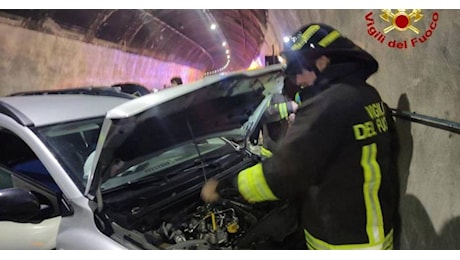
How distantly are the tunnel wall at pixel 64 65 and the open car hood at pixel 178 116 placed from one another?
0.29 meters

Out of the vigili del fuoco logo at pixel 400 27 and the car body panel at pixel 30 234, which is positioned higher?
the vigili del fuoco logo at pixel 400 27

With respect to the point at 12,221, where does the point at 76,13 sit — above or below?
above

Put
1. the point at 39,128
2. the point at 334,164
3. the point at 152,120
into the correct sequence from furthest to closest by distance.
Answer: the point at 39,128
the point at 152,120
the point at 334,164

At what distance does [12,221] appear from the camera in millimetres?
1287

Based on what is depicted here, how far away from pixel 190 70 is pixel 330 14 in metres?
0.62

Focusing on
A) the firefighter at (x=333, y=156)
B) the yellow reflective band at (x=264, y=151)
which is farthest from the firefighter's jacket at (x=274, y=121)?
the firefighter at (x=333, y=156)

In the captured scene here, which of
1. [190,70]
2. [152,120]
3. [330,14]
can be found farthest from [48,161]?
[330,14]

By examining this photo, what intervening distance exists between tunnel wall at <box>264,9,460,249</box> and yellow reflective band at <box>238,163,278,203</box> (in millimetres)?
556

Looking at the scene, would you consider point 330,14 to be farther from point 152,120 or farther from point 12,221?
point 12,221

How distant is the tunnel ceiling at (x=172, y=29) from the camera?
158 cm

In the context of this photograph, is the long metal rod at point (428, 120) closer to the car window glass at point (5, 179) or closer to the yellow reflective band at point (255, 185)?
the yellow reflective band at point (255, 185)

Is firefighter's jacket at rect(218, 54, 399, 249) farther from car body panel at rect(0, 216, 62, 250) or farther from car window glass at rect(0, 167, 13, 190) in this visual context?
car window glass at rect(0, 167, 13, 190)

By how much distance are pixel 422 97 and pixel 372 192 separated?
0.45m

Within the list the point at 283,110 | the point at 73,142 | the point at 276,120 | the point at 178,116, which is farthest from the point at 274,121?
the point at 73,142
